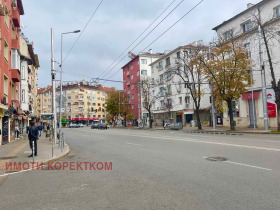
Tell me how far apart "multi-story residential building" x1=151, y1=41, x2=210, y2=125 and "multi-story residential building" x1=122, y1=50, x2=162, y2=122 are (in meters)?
6.22

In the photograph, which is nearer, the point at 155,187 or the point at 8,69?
the point at 155,187

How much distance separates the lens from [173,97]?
172 ft

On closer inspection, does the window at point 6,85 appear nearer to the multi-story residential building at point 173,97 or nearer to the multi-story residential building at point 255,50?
the multi-story residential building at point 255,50

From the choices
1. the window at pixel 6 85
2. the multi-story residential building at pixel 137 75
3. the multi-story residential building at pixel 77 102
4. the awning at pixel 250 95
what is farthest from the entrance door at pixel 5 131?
the multi-story residential building at pixel 77 102

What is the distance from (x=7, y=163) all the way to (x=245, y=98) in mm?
28815

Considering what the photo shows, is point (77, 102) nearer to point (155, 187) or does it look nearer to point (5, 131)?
point (5, 131)

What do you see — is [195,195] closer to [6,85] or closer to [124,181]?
[124,181]

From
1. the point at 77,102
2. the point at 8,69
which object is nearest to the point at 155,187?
the point at 8,69

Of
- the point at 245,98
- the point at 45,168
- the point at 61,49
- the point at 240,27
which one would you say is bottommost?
the point at 45,168

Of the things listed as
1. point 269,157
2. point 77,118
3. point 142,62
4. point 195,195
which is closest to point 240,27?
point 269,157

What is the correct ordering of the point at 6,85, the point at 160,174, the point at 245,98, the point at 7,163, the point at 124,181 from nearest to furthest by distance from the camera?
the point at 124,181 → the point at 160,174 → the point at 7,163 → the point at 6,85 → the point at 245,98

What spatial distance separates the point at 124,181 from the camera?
669 cm

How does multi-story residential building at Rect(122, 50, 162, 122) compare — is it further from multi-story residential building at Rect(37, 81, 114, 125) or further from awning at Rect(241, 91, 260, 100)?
awning at Rect(241, 91, 260, 100)

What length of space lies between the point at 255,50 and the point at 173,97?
2298 cm
